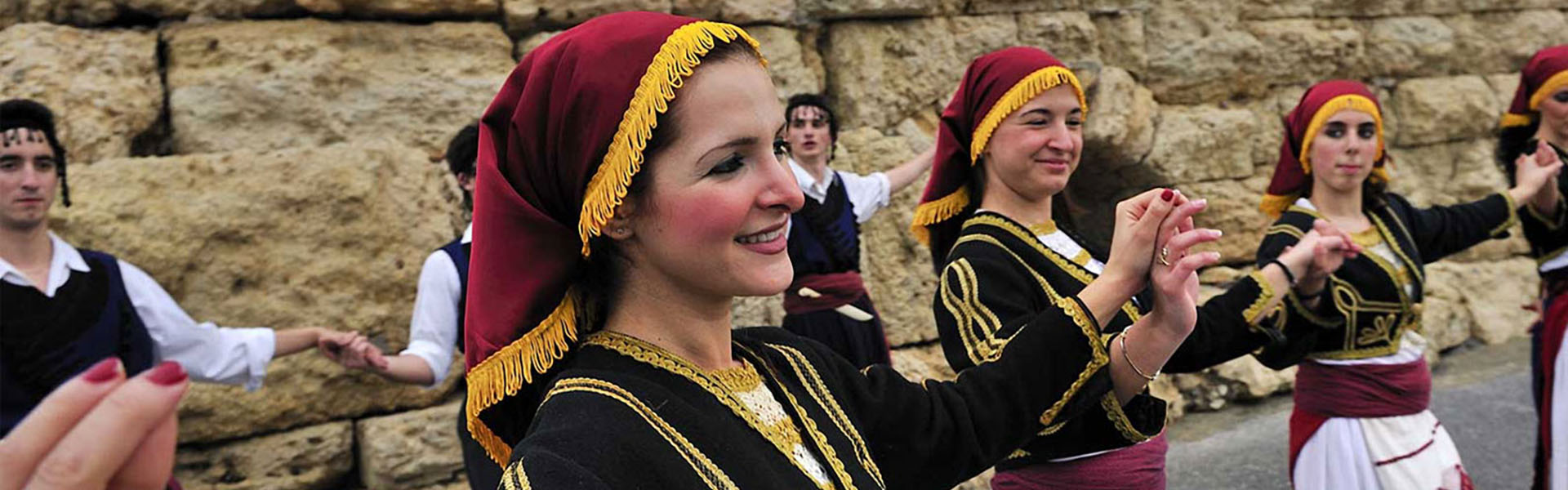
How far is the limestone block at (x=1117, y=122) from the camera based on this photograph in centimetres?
566

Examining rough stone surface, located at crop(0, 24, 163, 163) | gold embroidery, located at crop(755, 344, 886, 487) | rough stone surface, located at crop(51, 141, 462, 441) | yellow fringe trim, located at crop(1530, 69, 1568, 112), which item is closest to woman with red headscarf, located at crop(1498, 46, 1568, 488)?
yellow fringe trim, located at crop(1530, 69, 1568, 112)

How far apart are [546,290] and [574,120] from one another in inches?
8.1

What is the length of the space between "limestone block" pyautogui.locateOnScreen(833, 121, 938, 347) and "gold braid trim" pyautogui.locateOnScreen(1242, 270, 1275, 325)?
2.46 meters

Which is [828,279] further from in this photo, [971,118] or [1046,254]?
[1046,254]

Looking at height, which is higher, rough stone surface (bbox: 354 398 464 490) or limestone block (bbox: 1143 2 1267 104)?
limestone block (bbox: 1143 2 1267 104)

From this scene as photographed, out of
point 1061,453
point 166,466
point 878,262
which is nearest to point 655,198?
point 166,466

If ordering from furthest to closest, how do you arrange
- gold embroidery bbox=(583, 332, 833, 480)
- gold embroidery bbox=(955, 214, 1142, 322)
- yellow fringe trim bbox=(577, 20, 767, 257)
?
gold embroidery bbox=(955, 214, 1142, 322) < gold embroidery bbox=(583, 332, 833, 480) < yellow fringe trim bbox=(577, 20, 767, 257)

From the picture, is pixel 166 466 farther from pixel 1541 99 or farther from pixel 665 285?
pixel 1541 99

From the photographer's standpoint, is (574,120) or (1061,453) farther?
(1061,453)

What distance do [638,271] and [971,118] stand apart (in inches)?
62.8

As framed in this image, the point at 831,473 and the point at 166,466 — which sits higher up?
the point at 166,466

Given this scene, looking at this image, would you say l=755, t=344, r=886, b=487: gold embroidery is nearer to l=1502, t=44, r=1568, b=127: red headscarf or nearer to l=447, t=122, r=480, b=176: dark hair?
l=447, t=122, r=480, b=176: dark hair

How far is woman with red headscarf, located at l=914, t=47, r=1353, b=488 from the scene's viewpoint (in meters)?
2.49

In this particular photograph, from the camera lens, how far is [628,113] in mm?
1305
